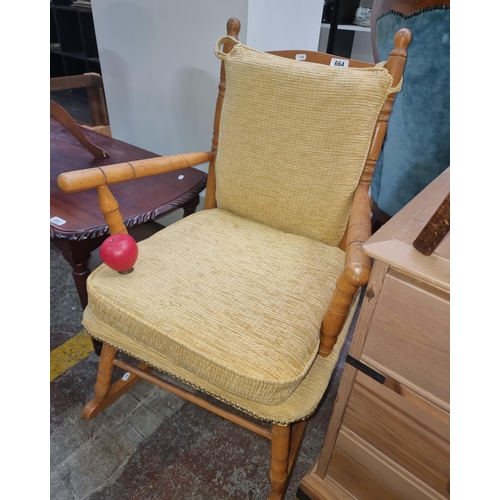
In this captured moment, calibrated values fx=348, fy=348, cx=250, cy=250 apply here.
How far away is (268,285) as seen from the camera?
2.69ft

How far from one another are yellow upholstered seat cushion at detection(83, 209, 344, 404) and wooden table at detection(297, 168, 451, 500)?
0.47 ft

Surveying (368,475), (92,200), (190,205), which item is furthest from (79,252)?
(368,475)

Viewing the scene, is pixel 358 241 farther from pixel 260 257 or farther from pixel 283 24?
pixel 283 24

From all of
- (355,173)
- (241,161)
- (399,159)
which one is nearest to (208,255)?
(241,161)

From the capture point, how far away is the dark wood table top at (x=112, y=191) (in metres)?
1.03

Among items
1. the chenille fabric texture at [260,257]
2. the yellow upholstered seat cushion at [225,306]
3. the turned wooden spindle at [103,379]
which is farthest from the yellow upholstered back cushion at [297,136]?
the turned wooden spindle at [103,379]

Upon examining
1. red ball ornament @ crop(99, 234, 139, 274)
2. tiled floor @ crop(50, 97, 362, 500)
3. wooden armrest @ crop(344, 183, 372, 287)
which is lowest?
tiled floor @ crop(50, 97, 362, 500)

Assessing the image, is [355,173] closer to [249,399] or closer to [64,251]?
[249,399]

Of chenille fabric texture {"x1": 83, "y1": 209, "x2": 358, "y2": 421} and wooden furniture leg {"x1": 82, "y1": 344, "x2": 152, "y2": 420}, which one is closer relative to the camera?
chenille fabric texture {"x1": 83, "y1": 209, "x2": 358, "y2": 421}

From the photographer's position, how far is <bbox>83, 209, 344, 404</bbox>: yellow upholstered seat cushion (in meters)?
0.67

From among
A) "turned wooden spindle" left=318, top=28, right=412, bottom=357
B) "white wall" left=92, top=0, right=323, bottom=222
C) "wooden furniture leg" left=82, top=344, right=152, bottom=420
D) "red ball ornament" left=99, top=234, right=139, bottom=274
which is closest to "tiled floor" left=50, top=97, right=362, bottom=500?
"wooden furniture leg" left=82, top=344, right=152, bottom=420

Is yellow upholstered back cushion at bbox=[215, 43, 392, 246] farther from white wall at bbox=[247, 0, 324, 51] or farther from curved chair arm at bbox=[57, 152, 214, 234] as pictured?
white wall at bbox=[247, 0, 324, 51]

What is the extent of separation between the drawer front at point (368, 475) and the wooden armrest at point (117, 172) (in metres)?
0.80
